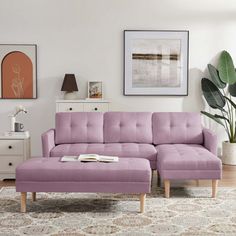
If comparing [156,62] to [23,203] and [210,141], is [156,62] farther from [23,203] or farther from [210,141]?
[23,203]

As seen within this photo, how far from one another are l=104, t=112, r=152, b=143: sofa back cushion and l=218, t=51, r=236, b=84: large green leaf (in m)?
1.38

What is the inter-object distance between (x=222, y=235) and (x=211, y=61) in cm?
378

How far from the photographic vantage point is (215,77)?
661cm

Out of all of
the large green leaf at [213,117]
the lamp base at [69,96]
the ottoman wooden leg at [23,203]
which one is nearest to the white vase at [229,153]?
the large green leaf at [213,117]

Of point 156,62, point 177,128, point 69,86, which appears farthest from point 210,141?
point 69,86

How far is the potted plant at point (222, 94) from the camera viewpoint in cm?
639

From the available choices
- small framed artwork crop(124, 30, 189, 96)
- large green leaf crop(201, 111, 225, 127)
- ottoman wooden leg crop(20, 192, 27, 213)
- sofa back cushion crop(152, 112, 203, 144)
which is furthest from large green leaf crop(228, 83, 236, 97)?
ottoman wooden leg crop(20, 192, 27, 213)

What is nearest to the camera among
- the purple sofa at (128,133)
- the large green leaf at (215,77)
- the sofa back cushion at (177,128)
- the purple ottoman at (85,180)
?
the purple ottoman at (85,180)

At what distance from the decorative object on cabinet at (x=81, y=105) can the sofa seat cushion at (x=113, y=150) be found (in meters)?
1.14

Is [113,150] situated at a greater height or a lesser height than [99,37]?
lesser

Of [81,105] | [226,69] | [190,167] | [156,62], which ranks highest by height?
[156,62]

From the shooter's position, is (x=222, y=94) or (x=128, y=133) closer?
(x=128, y=133)

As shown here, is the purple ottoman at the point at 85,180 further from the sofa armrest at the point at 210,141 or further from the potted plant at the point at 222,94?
the potted plant at the point at 222,94

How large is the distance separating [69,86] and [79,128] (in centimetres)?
104
